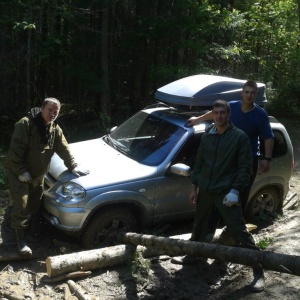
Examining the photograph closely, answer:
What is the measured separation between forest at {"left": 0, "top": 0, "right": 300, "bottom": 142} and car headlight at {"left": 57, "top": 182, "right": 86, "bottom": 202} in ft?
18.9

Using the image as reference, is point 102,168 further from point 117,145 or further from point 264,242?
point 264,242

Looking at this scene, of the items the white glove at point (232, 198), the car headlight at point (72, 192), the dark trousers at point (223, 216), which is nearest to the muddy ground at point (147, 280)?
the dark trousers at point (223, 216)

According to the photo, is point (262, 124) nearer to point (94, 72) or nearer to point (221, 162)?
point (221, 162)

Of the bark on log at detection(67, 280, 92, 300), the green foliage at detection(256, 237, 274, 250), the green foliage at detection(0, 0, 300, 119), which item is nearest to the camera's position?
the bark on log at detection(67, 280, 92, 300)

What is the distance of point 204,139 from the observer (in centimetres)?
496

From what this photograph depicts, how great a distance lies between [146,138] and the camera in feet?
21.3

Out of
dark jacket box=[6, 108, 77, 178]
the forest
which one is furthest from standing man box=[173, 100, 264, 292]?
the forest

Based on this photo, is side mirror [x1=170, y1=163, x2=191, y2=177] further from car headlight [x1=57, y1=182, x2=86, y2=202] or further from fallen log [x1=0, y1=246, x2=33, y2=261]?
fallen log [x1=0, y1=246, x2=33, y2=261]

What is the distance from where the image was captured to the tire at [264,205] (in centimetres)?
687

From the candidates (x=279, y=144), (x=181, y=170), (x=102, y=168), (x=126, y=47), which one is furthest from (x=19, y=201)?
(x=126, y=47)

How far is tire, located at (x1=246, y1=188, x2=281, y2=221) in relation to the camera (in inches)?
270

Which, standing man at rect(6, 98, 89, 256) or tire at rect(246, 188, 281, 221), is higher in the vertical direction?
standing man at rect(6, 98, 89, 256)

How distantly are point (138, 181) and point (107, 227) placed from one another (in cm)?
72

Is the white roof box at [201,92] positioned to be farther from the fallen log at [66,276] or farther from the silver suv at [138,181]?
the fallen log at [66,276]
